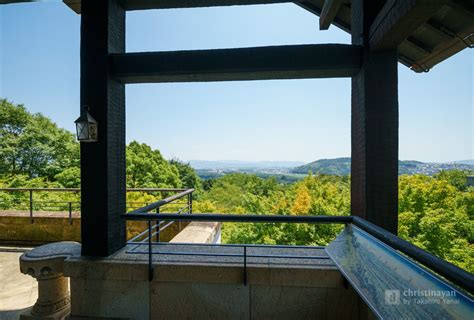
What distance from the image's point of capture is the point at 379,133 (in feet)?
7.21

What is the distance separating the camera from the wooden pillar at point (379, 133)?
2166 mm

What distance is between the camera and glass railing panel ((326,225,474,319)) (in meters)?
0.85

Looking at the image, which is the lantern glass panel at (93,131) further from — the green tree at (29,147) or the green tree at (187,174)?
the green tree at (187,174)

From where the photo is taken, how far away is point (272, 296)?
2.22 metres

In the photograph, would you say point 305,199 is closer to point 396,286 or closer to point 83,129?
point 83,129

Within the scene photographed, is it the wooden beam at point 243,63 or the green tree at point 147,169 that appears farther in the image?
the green tree at point 147,169

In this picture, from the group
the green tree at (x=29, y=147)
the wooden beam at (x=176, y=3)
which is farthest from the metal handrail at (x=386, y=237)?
the green tree at (x=29, y=147)

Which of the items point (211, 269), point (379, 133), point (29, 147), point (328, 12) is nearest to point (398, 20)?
point (379, 133)

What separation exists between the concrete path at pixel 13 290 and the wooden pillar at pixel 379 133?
12.4 ft

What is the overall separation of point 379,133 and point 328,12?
5.55 feet

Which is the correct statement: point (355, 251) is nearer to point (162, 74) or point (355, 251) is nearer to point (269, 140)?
point (162, 74)

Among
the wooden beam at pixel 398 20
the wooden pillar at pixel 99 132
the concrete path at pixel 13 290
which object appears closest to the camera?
the wooden beam at pixel 398 20

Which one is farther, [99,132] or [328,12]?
[328,12]

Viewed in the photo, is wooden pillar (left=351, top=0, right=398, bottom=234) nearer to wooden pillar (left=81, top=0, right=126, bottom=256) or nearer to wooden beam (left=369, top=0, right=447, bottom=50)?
wooden beam (left=369, top=0, right=447, bottom=50)
